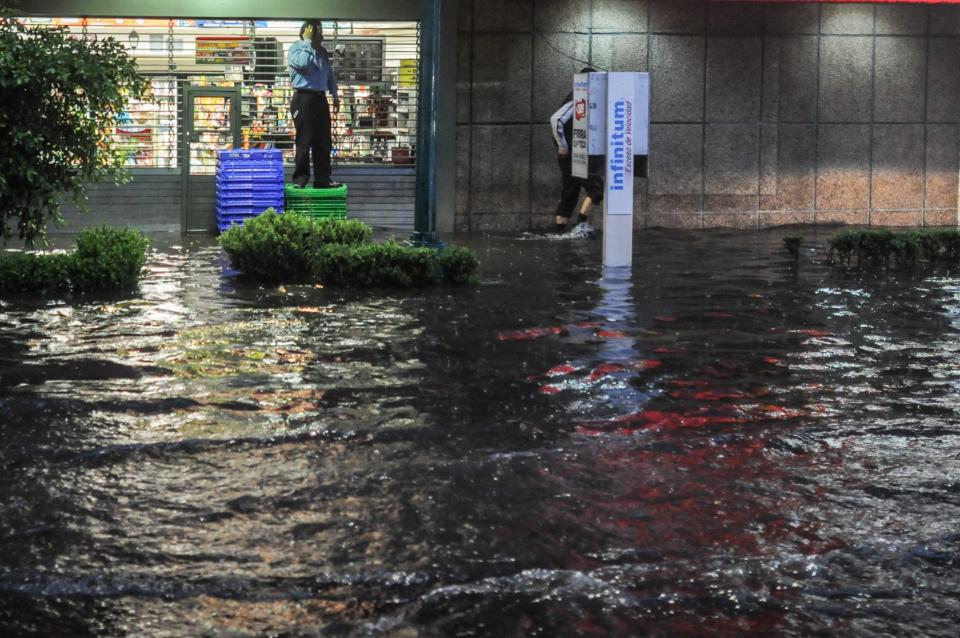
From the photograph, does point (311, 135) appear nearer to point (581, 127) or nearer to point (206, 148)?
point (206, 148)

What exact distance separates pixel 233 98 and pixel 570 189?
4.84 metres

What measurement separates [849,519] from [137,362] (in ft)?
17.2

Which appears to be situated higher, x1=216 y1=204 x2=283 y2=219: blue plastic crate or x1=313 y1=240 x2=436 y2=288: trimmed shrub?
x1=216 y1=204 x2=283 y2=219: blue plastic crate

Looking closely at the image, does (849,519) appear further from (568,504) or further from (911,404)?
(911,404)

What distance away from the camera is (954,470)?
7.16m

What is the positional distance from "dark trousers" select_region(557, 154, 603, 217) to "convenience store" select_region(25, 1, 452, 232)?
2.19 meters

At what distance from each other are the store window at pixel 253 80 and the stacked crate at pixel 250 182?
4.28 feet

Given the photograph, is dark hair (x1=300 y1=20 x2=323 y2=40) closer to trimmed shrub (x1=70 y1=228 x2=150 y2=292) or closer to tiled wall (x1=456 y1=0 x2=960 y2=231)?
tiled wall (x1=456 y1=0 x2=960 y2=231)

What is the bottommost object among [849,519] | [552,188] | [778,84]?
[849,519]

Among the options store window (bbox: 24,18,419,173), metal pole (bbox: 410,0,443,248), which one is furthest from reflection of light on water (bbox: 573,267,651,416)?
store window (bbox: 24,18,419,173)

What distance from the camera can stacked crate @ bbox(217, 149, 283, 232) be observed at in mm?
18922

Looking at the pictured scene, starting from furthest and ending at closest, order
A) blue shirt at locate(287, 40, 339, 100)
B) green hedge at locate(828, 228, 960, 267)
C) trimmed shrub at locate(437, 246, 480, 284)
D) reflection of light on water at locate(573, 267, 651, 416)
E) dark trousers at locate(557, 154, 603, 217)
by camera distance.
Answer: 1. dark trousers at locate(557, 154, 603, 217)
2. blue shirt at locate(287, 40, 339, 100)
3. green hedge at locate(828, 228, 960, 267)
4. trimmed shrub at locate(437, 246, 480, 284)
5. reflection of light on water at locate(573, 267, 651, 416)

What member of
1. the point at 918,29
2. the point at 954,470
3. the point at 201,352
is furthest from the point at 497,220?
the point at 954,470

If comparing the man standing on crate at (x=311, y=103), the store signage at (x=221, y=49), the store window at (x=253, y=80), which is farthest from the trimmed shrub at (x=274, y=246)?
the store signage at (x=221, y=49)
